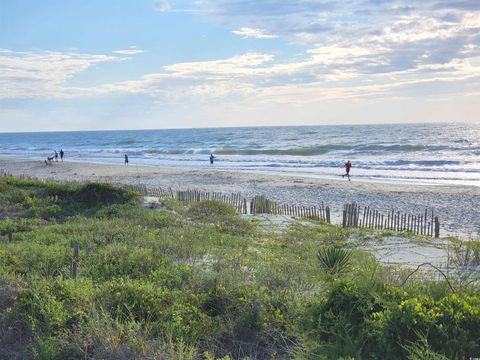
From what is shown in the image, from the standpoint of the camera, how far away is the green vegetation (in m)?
4.53

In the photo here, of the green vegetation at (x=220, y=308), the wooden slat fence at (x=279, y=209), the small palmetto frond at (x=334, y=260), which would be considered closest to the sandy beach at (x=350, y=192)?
the wooden slat fence at (x=279, y=209)

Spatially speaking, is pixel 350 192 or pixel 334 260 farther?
pixel 350 192

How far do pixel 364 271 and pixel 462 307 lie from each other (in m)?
1.36

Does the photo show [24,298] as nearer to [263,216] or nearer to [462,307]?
[462,307]

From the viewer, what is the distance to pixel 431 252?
11328mm

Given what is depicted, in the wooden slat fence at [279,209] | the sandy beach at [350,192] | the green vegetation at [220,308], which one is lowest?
the sandy beach at [350,192]

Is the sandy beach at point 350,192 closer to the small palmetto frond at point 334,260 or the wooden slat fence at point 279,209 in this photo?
the wooden slat fence at point 279,209

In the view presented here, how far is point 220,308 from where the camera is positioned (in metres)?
6.12

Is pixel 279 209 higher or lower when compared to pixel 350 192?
higher

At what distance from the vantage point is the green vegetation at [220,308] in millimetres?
4527

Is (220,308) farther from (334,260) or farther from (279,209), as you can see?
(279,209)

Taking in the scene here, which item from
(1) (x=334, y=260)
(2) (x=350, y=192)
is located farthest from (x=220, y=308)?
(2) (x=350, y=192)

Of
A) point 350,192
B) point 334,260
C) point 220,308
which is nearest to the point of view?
point 220,308

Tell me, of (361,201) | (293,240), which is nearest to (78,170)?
(361,201)
